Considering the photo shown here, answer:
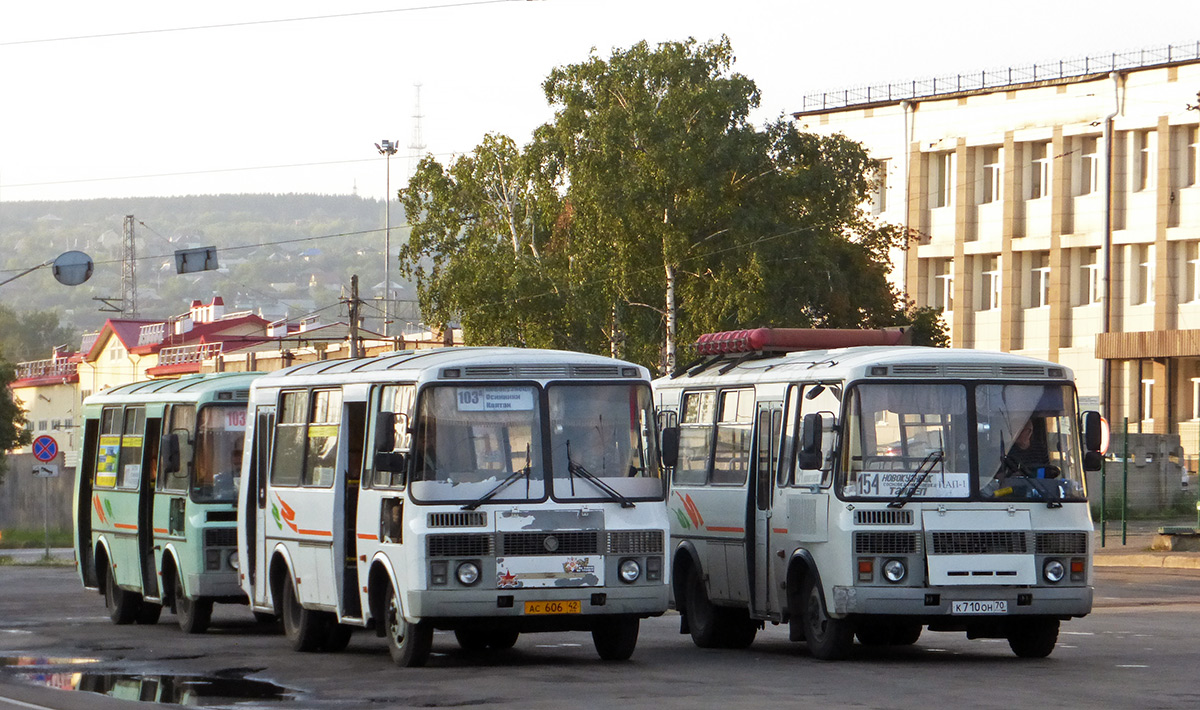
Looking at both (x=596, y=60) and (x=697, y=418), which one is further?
(x=596, y=60)

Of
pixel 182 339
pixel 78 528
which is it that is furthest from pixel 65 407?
pixel 78 528

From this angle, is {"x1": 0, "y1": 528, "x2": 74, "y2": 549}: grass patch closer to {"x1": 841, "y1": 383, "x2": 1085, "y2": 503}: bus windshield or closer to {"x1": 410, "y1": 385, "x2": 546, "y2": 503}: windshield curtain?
{"x1": 410, "y1": 385, "x2": 546, "y2": 503}: windshield curtain

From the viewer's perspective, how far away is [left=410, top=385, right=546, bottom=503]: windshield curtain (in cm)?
1595

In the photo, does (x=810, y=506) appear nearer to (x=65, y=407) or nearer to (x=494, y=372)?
(x=494, y=372)

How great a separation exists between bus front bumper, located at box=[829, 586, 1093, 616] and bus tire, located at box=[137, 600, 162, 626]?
34.3 ft

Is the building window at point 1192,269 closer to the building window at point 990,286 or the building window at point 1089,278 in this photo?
the building window at point 1089,278

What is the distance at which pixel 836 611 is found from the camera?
53.8 ft

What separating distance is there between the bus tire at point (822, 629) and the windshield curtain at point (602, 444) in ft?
5.28

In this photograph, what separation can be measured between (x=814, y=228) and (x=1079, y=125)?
65.1 ft

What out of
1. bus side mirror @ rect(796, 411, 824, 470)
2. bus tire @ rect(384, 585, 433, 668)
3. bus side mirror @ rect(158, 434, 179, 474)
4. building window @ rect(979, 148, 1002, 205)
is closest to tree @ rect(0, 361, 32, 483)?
building window @ rect(979, 148, 1002, 205)

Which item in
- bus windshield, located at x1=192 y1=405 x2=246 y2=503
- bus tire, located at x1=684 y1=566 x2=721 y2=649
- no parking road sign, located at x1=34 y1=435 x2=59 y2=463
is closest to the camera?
bus tire, located at x1=684 y1=566 x2=721 y2=649

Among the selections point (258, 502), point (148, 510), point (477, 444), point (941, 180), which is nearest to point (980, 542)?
point (477, 444)

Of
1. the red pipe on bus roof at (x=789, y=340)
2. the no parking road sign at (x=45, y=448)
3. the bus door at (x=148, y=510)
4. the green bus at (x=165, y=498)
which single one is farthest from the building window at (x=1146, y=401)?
the bus door at (x=148, y=510)

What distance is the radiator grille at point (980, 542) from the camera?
16.3m
